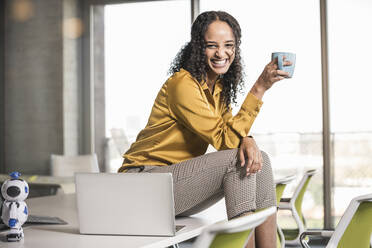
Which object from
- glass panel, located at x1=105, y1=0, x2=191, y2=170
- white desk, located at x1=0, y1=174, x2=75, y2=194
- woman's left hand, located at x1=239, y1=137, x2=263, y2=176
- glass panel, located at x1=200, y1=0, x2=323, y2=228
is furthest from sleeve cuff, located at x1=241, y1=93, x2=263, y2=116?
glass panel, located at x1=105, y1=0, x2=191, y2=170

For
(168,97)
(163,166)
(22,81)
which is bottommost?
(163,166)

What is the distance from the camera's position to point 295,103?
5238 millimetres

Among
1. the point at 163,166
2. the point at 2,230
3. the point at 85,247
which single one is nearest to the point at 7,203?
the point at 2,230

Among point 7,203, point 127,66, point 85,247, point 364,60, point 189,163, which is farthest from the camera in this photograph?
point 127,66

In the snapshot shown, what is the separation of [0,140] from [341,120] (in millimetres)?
3405

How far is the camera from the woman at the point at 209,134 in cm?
168

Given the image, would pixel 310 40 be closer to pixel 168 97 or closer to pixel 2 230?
pixel 168 97

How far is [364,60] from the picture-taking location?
5.12 metres

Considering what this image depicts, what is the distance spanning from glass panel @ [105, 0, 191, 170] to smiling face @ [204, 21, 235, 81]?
3488 millimetres

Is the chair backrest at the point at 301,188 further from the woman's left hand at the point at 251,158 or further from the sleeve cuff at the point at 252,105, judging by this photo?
the woman's left hand at the point at 251,158

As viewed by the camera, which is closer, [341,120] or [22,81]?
[341,120]

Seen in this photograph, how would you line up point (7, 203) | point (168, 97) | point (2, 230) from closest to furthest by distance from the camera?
point (7, 203)
point (2, 230)
point (168, 97)

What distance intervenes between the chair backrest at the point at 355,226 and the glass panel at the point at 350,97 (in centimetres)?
351

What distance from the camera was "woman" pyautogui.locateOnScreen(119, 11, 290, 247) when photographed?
5.52ft
